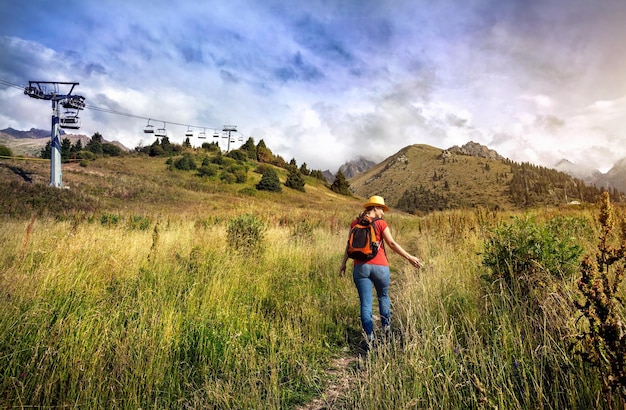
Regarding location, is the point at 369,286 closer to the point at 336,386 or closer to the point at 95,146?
the point at 336,386

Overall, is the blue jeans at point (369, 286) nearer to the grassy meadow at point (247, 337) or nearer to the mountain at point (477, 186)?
the grassy meadow at point (247, 337)

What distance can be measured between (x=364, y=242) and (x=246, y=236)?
469 centimetres

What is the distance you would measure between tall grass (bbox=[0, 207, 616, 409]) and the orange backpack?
824 mm

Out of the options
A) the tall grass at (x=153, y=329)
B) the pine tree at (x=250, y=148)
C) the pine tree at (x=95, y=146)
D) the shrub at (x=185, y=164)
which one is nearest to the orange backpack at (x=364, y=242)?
the tall grass at (x=153, y=329)

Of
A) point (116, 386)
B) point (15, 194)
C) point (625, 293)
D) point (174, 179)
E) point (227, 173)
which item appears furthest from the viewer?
point (227, 173)

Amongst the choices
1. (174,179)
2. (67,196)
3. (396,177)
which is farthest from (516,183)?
(67,196)

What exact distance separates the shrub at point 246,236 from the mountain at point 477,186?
44.0 meters

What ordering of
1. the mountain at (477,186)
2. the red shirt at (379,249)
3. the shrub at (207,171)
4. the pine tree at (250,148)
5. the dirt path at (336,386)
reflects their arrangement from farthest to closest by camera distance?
the pine tree at (250,148), the mountain at (477,186), the shrub at (207,171), the red shirt at (379,249), the dirt path at (336,386)

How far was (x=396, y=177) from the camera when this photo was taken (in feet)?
457

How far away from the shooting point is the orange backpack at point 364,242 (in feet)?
13.3

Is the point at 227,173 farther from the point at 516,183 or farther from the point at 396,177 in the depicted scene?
the point at 396,177

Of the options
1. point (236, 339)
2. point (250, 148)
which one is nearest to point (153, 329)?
point (236, 339)

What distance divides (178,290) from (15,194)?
75.6 feet

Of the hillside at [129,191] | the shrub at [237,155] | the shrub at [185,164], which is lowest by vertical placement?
the hillside at [129,191]
